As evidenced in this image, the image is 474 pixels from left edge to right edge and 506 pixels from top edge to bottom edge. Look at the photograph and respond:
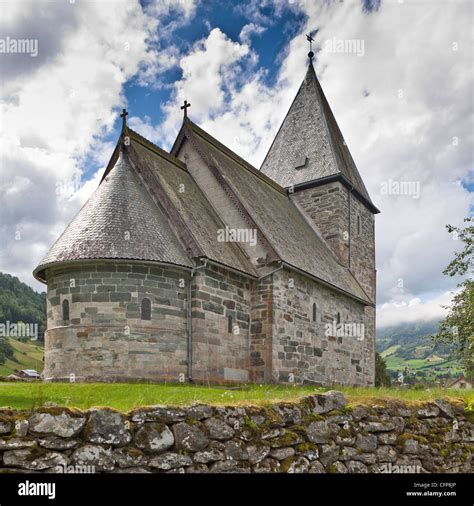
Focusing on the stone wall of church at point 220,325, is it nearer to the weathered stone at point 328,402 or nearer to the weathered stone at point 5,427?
the weathered stone at point 328,402

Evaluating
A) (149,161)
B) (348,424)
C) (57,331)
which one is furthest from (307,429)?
(149,161)

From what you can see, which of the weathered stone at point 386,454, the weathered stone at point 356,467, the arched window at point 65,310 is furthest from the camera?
the arched window at point 65,310

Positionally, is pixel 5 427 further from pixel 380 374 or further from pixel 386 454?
pixel 380 374

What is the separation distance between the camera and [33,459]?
6.16m

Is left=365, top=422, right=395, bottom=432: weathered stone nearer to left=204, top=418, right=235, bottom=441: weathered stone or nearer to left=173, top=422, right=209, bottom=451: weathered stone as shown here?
left=204, top=418, right=235, bottom=441: weathered stone

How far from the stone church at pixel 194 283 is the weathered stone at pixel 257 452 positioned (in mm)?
8450

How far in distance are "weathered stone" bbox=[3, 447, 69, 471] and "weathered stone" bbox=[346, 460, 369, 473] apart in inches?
179

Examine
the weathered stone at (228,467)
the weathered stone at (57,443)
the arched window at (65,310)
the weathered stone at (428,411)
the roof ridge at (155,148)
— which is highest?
the roof ridge at (155,148)

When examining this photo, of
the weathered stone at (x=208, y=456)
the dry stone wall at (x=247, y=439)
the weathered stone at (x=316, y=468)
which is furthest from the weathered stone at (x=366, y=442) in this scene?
the weathered stone at (x=208, y=456)

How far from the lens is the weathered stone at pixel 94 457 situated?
6.37 meters

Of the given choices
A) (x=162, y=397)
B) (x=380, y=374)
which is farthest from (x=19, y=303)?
(x=162, y=397)

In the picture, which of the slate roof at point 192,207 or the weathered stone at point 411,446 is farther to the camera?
the slate roof at point 192,207
